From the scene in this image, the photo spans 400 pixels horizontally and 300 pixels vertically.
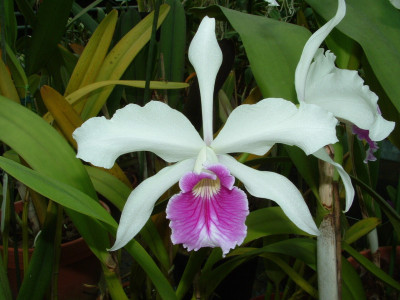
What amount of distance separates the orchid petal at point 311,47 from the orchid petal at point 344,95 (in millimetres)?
Answer: 40

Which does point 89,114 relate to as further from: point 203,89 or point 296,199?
point 296,199

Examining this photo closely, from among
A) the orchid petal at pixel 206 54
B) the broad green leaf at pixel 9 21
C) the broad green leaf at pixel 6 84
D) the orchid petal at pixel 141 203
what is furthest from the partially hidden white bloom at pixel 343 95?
the broad green leaf at pixel 9 21

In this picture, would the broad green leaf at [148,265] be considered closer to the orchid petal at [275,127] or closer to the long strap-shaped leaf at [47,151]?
the long strap-shaped leaf at [47,151]

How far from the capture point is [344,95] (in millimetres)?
617

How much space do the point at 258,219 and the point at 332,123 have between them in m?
0.32

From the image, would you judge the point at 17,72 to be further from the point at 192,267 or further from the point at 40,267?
the point at 192,267

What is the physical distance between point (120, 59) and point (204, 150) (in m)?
0.44

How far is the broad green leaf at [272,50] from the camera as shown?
0.69m

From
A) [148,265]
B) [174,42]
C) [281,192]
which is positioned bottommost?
[148,265]

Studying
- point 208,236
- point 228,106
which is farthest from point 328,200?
point 228,106

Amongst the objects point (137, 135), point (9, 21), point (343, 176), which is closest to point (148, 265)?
point (137, 135)

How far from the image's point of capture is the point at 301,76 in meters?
0.57

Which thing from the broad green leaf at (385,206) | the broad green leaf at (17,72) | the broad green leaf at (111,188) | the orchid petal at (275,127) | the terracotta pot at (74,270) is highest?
the orchid petal at (275,127)

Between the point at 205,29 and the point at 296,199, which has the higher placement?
the point at 205,29
